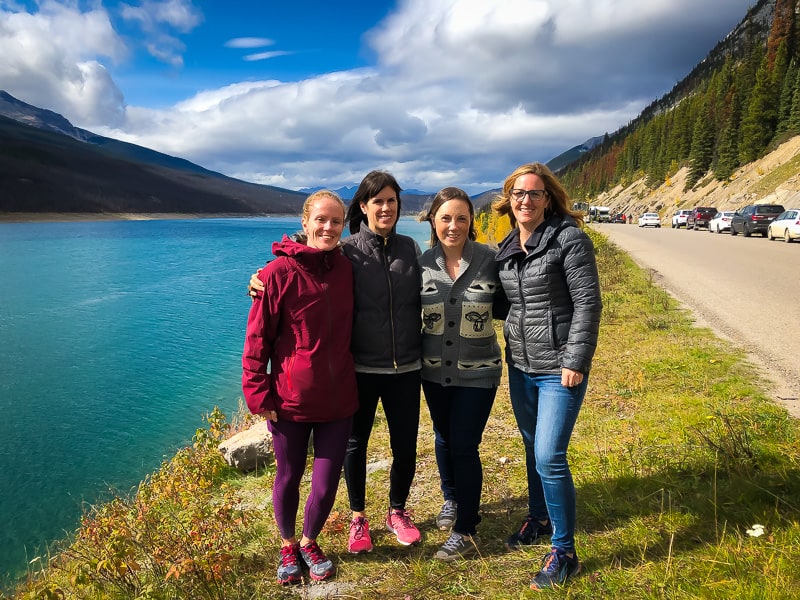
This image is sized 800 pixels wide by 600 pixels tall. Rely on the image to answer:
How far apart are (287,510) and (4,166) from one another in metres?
→ 192

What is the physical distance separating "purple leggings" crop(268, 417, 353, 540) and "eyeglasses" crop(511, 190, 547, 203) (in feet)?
5.77

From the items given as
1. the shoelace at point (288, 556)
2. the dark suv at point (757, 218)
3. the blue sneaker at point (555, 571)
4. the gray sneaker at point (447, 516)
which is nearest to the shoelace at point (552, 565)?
the blue sneaker at point (555, 571)

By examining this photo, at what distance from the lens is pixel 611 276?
1479cm

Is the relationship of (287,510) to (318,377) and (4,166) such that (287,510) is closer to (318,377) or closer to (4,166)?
(318,377)

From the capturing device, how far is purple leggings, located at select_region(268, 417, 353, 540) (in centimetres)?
329

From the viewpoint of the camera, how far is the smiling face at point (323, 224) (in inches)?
126

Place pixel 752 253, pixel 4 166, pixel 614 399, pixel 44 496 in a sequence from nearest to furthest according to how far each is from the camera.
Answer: pixel 614 399 → pixel 44 496 → pixel 752 253 → pixel 4 166

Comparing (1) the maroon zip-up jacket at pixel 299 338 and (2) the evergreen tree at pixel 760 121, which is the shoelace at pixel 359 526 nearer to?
(1) the maroon zip-up jacket at pixel 299 338

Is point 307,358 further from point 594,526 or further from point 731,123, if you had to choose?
Answer: point 731,123

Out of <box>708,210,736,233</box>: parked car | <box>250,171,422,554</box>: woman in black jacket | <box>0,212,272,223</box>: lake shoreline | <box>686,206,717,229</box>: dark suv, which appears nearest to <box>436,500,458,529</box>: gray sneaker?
<box>250,171,422,554</box>: woman in black jacket

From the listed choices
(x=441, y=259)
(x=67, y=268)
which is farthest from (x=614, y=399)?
(x=67, y=268)

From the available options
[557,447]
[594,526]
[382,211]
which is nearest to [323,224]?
[382,211]

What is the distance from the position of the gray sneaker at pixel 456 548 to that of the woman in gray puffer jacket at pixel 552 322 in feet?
1.87

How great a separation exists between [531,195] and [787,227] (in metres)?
26.8
